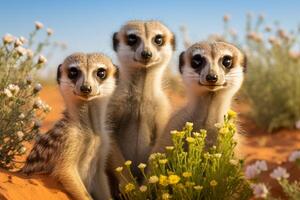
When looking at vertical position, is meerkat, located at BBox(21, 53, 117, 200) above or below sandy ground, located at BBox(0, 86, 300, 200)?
above

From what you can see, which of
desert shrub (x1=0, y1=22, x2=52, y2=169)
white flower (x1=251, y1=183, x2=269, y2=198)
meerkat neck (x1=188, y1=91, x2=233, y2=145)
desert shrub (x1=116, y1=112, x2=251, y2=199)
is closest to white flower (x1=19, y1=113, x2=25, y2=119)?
desert shrub (x1=0, y1=22, x2=52, y2=169)

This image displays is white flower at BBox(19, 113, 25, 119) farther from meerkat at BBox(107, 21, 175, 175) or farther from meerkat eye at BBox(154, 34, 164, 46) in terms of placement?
meerkat eye at BBox(154, 34, 164, 46)

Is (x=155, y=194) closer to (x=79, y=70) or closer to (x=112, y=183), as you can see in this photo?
(x=112, y=183)

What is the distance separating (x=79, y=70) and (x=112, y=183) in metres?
1.09

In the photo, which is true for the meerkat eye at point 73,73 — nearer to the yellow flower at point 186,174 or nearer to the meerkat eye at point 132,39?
the meerkat eye at point 132,39

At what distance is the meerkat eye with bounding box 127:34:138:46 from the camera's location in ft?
18.4

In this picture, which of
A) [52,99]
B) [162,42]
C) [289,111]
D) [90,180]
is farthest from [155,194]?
[52,99]

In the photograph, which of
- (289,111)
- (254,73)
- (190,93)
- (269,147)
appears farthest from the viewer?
(254,73)

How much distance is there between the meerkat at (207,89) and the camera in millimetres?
4645

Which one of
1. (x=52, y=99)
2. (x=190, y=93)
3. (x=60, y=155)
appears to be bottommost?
(x=52, y=99)

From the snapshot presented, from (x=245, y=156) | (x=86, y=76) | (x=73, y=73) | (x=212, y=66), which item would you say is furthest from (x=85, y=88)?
(x=245, y=156)

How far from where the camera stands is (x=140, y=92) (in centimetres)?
538

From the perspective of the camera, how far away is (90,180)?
4.73m

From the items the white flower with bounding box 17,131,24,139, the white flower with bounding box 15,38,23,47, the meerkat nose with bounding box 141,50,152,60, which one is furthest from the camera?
the white flower with bounding box 15,38,23,47
